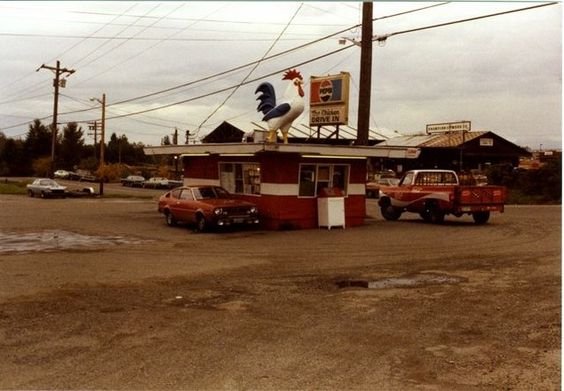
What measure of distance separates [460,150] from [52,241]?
44.3m

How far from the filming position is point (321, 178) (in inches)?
872

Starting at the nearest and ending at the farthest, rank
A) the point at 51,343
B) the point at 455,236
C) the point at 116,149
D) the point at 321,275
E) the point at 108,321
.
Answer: the point at 51,343, the point at 108,321, the point at 321,275, the point at 455,236, the point at 116,149

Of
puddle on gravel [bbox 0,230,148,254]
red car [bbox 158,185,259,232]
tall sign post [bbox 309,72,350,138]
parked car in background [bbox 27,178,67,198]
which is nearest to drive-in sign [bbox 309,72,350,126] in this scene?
tall sign post [bbox 309,72,350,138]

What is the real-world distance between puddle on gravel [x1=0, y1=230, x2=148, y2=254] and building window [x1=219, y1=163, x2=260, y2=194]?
18.5ft

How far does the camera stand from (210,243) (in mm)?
16859

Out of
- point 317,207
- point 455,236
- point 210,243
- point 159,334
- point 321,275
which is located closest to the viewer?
point 159,334

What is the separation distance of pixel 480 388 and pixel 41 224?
757 inches

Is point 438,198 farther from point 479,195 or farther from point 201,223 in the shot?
point 201,223

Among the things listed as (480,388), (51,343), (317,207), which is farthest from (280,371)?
(317,207)

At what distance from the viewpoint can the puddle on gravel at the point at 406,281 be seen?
10.9 meters

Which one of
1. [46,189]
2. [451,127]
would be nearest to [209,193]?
[46,189]

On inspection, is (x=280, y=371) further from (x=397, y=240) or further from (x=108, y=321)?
(x=397, y=240)

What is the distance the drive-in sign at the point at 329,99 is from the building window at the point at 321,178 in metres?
3.38

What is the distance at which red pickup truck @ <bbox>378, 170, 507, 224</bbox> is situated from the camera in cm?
2188
